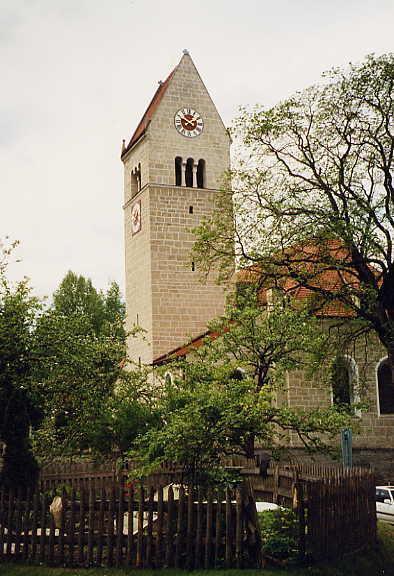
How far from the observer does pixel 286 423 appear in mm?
17750

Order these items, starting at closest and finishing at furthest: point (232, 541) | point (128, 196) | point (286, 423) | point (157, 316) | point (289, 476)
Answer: point (232, 541), point (289, 476), point (286, 423), point (157, 316), point (128, 196)

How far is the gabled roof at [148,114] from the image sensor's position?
143ft

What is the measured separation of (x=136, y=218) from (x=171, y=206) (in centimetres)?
259

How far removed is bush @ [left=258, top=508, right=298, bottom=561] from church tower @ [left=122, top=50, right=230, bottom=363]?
87.1 feet

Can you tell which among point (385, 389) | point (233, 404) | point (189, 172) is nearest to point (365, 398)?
point (385, 389)

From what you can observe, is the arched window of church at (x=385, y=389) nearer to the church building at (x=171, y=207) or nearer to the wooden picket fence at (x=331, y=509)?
the church building at (x=171, y=207)

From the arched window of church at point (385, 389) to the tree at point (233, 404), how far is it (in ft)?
27.1

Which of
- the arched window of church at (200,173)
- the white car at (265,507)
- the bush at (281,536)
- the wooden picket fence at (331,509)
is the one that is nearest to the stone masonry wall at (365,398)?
the wooden picket fence at (331,509)

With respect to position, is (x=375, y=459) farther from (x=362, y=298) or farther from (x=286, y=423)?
(x=286, y=423)

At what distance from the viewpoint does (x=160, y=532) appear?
1334 cm

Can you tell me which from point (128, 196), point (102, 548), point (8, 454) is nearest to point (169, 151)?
point (128, 196)

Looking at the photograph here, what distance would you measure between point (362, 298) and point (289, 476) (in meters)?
8.34

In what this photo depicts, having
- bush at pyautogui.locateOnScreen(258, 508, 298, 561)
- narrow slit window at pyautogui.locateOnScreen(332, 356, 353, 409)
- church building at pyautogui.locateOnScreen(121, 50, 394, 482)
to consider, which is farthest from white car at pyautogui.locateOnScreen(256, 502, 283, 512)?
church building at pyautogui.locateOnScreen(121, 50, 394, 482)

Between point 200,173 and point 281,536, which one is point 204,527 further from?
point 200,173
